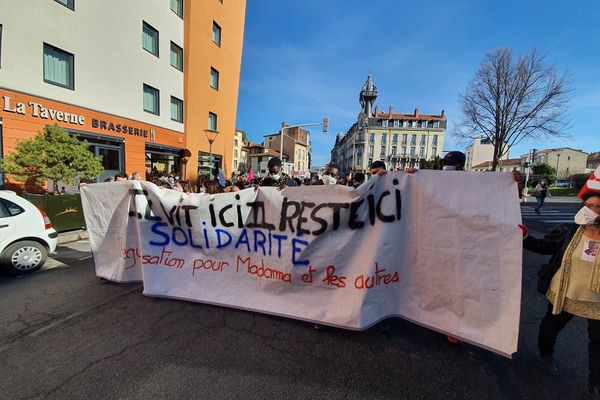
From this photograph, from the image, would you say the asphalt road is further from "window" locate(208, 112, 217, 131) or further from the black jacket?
"window" locate(208, 112, 217, 131)

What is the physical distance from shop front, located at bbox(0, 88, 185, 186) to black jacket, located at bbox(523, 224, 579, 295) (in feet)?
39.4

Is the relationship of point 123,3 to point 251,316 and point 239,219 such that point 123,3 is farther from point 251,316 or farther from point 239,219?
point 251,316

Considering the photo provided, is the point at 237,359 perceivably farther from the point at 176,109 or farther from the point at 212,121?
the point at 212,121

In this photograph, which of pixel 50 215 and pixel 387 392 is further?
pixel 50 215

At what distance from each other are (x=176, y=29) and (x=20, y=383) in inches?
727

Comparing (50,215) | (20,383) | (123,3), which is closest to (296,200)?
(20,383)

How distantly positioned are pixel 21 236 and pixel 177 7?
16611 mm

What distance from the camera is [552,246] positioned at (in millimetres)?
2488

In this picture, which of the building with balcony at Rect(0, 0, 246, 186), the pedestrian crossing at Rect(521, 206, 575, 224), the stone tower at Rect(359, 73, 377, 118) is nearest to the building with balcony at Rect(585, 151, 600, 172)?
the stone tower at Rect(359, 73, 377, 118)

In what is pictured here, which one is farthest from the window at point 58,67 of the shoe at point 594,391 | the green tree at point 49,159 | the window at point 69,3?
the shoe at point 594,391

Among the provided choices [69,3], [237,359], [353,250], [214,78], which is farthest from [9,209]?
[214,78]

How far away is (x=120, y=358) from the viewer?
2561 mm

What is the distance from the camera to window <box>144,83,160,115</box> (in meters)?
14.6

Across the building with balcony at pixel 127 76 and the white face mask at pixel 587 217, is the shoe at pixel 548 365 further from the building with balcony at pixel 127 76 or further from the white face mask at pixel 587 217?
the building with balcony at pixel 127 76
